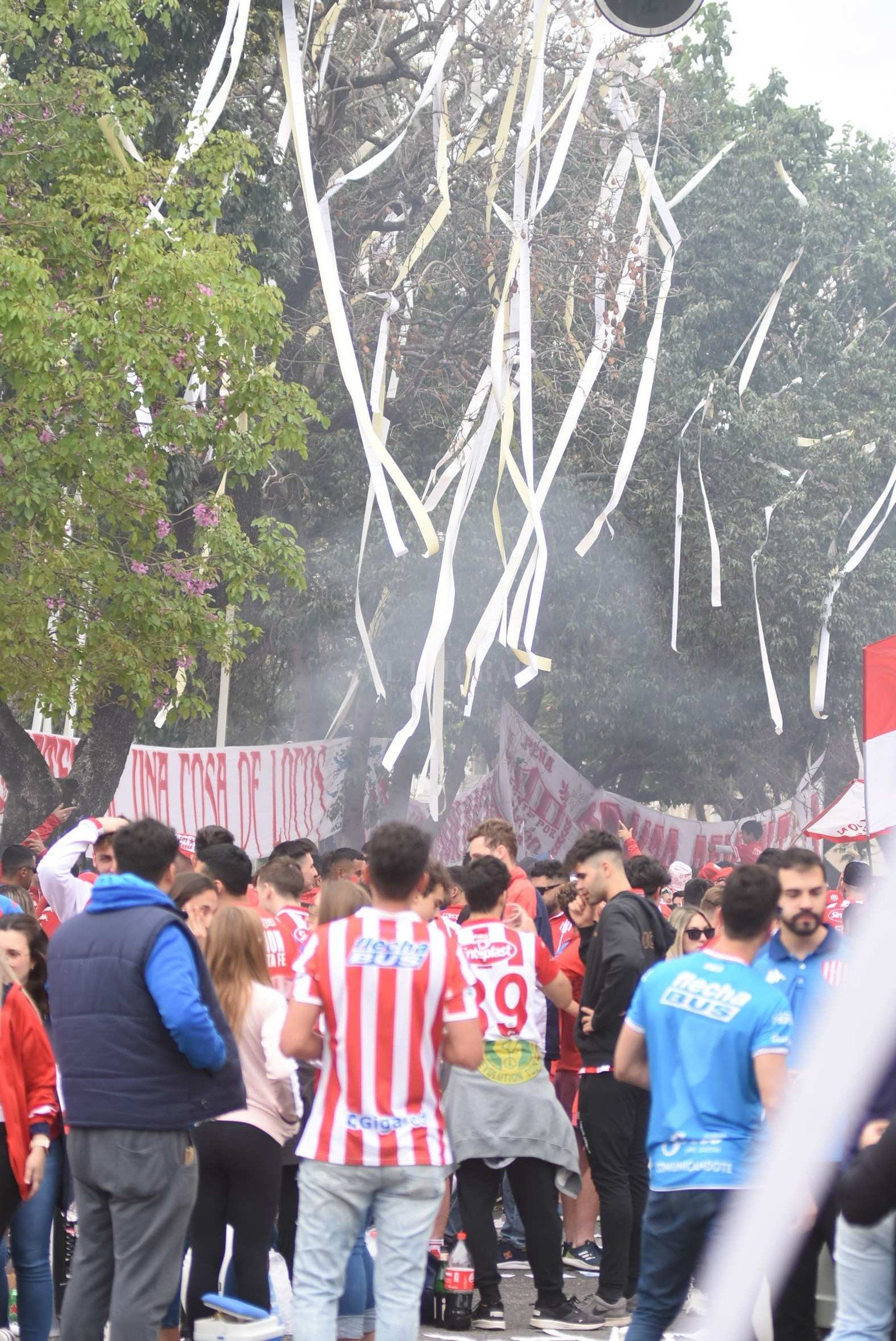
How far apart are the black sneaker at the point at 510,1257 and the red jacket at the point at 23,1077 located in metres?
3.23

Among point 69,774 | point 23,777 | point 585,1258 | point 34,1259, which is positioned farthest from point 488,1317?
point 69,774

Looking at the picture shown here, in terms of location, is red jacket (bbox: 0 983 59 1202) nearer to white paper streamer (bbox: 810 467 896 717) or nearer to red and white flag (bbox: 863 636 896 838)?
red and white flag (bbox: 863 636 896 838)

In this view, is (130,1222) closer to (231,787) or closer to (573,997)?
(573,997)

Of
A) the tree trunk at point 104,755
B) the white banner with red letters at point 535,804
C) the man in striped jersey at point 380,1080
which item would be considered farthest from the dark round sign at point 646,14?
the white banner with red letters at point 535,804

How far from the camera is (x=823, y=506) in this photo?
74.4 ft

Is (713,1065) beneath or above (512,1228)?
above

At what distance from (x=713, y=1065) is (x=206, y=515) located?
844 centimetres

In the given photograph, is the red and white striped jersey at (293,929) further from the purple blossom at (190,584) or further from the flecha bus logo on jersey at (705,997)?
the purple blossom at (190,584)

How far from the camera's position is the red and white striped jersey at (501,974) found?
6.25 metres

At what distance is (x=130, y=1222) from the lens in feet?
14.5

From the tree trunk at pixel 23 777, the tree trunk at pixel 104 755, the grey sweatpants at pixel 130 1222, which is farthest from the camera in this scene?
the tree trunk at pixel 104 755

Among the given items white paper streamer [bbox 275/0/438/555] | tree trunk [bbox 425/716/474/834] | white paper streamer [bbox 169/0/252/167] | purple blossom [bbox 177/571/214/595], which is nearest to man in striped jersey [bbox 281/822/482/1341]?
white paper streamer [bbox 275/0/438/555]

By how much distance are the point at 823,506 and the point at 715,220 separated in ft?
13.4

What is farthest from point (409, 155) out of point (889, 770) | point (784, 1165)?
point (784, 1165)
